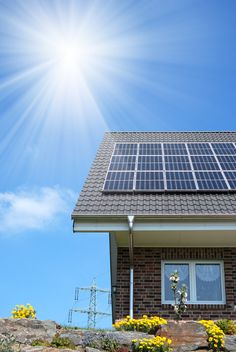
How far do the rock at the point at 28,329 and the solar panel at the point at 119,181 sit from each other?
5.05 m

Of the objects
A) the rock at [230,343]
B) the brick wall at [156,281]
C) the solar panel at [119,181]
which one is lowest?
the rock at [230,343]

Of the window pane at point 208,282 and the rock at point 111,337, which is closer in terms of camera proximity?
the rock at point 111,337

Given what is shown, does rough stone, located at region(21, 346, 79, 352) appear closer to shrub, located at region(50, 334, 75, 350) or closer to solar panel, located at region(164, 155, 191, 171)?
shrub, located at region(50, 334, 75, 350)

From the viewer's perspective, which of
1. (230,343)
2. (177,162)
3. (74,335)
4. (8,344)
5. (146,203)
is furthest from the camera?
(177,162)

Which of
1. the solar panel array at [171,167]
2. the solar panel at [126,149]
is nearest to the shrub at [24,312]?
the solar panel array at [171,167]

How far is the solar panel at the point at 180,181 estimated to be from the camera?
1422 cm

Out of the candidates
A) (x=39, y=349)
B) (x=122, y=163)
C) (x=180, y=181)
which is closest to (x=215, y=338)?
(x=39, y=349)

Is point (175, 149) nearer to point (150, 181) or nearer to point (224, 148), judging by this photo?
point (224, 148)

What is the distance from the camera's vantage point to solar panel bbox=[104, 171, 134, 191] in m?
14.3

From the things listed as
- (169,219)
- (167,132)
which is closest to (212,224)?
(169,219)

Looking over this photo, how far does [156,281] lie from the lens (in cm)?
1303

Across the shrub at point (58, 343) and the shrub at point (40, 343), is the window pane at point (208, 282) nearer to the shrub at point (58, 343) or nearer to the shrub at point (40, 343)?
the shrub at point (58, 343)

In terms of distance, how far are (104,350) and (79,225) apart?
400cm

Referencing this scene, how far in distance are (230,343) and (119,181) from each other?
21.6 feet
